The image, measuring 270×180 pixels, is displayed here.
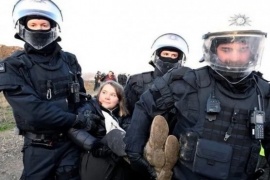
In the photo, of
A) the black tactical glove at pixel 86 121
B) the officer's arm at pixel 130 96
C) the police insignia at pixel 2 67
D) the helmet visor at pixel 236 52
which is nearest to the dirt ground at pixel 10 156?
the officer's arm at pixel 130 96

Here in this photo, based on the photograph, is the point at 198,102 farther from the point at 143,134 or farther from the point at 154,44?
the point at 154,44

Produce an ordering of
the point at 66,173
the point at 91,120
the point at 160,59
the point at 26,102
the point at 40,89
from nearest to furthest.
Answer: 1. the point at 26,102
2. the point at 40,89
3. the point at 66,173
4. the point at 91,120
5. the point at 160,59

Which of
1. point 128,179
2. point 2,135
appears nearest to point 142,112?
point 128,179

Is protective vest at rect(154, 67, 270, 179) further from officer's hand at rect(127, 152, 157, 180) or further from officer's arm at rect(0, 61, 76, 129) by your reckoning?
officer's arm at rect(0, 61, 76, 129)

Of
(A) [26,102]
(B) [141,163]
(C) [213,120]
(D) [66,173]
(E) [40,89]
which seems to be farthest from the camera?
(D) [66,173]

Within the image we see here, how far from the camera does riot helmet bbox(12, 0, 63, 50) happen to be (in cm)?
289

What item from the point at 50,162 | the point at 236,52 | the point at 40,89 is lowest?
Result: the point at 50,162

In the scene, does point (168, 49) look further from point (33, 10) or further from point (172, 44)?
point (33, 10)

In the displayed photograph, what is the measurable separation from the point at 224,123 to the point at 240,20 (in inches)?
28.3

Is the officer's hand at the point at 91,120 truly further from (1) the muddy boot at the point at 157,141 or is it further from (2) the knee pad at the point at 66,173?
(1) the muddy boot at the point at 157,141

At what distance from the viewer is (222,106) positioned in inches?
89.0

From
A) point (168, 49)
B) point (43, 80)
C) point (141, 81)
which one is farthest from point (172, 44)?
point (43, 80)

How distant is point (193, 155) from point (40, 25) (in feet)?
5.61

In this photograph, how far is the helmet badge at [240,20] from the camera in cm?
234
